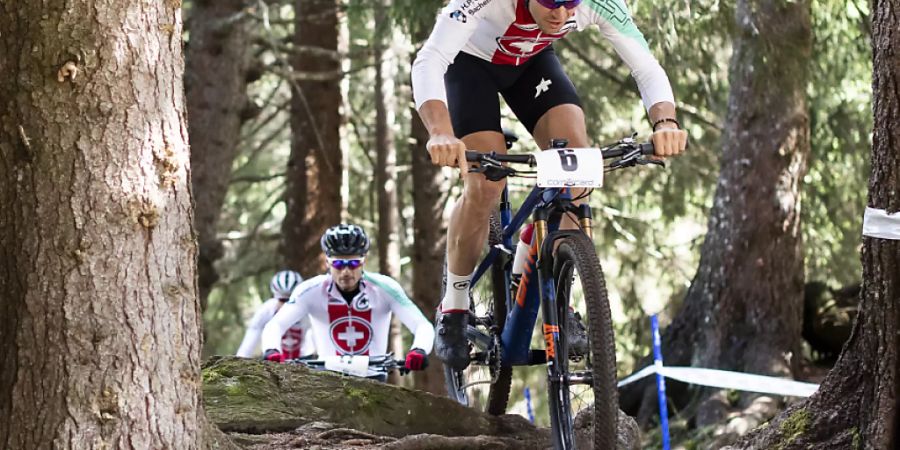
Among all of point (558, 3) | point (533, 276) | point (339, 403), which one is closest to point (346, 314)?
point (339, 403)

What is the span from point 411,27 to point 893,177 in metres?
6.98

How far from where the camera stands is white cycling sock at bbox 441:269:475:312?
5.73 m

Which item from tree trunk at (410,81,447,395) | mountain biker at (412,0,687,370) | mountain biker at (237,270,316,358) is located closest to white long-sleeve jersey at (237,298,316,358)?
mountain biker at (237,270,316,358)

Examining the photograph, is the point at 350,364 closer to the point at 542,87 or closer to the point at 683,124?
the point at 542,87

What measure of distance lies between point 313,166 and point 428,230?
1.70 m

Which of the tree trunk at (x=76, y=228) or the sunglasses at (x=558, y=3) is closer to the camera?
the tree trunk at (x=76, y=228)

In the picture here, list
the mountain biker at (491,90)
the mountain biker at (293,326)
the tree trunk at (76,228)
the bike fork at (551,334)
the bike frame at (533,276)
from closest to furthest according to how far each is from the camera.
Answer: the tree trunk at (76,228), the bike fork at (551,334), the bike frame at (533,276), the mountain biker at (491,90), the mountain biker at (293,326)

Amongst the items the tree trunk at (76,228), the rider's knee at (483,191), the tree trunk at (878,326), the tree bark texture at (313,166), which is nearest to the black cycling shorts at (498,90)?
the rider's knee at (483,191)

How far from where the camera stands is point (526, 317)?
527 cm

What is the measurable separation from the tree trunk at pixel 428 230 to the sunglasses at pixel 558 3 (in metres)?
8.86

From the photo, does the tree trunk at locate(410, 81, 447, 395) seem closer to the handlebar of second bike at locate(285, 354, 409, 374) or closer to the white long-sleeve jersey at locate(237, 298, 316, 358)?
the white long-sleeve jersey at locate(237, 298, 316, 358)

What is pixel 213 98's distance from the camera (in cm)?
1143

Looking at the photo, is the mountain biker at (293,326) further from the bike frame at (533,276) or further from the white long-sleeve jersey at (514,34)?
the white long-sleeve jersey at (514,34)

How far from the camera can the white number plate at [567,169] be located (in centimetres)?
446
